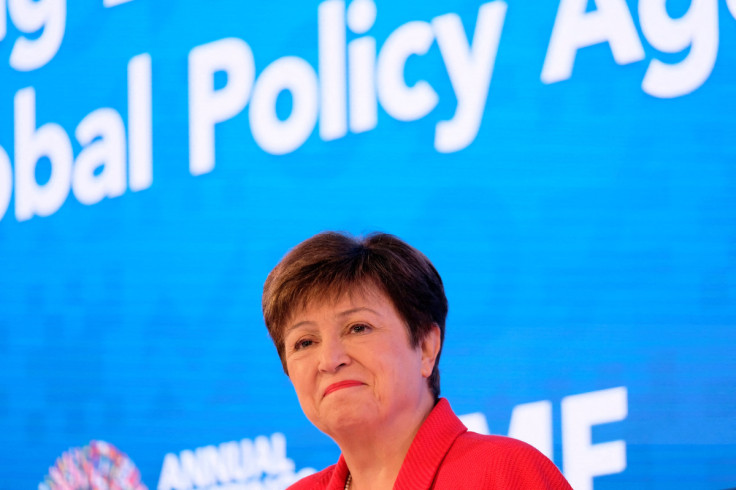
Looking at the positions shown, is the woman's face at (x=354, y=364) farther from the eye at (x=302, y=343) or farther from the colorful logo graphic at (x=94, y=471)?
the colorful logo graphic at (x=94, y=471)

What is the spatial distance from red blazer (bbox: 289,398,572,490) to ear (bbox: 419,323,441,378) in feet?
0.20

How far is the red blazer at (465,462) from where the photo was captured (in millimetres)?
1355

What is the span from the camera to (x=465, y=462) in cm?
145

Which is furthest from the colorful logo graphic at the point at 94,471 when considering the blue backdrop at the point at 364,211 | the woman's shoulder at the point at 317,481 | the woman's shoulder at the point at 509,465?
the woman's shoulder at the point at 509,465

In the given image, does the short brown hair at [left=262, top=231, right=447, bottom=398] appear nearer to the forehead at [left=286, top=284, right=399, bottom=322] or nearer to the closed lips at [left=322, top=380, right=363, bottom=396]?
the forehead at [left=286, top=284, right=399, bottom=322]

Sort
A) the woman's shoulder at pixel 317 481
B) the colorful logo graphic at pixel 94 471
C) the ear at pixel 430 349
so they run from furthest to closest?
the colorful logo graphic at pixel 94 471
the woman's shoulder at pixel 317 481
the ear at pixel 430 349

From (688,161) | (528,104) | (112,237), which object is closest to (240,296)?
(112,237)

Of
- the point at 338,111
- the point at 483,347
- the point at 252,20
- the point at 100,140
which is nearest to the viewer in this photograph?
the point at 483,347

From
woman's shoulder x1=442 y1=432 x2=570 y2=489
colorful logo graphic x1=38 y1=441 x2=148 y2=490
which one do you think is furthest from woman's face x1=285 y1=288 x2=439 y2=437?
colorful logo graphic x1=38 y1=441 x2=148 y2=490

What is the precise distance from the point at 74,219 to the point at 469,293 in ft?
4.77

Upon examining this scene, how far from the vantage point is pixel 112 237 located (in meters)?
3.20

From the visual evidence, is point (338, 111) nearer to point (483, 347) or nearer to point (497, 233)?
point (497, 233)

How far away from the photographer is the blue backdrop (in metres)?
2.36

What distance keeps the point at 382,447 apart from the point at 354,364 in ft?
0.48
